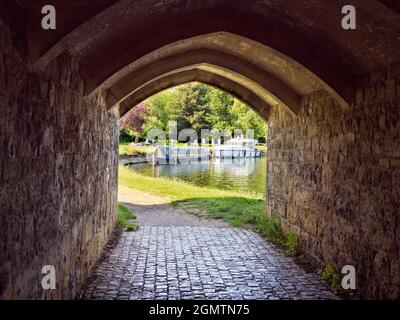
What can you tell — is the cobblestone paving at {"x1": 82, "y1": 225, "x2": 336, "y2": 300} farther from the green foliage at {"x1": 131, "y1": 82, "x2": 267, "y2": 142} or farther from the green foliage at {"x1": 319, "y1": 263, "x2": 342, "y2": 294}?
the green foliage at {"x1": 131, "y1": 82, "x2": 267, "y2": 142}

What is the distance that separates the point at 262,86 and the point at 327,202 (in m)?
2.27

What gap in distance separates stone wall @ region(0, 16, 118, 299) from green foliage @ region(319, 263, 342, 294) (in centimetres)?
284

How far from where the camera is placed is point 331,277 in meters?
5.54

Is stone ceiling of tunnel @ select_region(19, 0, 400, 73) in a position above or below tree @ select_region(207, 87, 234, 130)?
below

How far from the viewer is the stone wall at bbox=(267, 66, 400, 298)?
4.20 metres

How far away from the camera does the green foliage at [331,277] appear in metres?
5.19

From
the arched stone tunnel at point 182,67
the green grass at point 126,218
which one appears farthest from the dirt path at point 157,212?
the arched stone tunnel at point 182,67

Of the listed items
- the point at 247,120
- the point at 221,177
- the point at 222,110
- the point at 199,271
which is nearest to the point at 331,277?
the point at 199,271

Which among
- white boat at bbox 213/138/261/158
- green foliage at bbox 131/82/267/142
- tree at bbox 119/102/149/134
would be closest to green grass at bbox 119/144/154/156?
tree at bbox 119/102/149/134

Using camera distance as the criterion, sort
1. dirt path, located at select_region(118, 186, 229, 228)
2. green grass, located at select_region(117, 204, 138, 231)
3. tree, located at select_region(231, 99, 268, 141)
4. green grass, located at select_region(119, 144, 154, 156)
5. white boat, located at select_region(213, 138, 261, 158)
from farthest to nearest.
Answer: white boat, located at select_region(213, 138, 261, 158) → tree, located at select_region(231, 99, 268, 141) → green grass, located at select_region(119, 144, 154, 156) → dirt path, located at select_region(118, 186, 229, 228) → green grass, located at select_region(117, 204, 138, 231)

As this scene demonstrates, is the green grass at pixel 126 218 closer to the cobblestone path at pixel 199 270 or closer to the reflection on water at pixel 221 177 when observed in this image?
the cobblestone path at pixel 199 270

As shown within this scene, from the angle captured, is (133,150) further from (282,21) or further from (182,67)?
(282,21)

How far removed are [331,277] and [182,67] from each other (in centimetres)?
369

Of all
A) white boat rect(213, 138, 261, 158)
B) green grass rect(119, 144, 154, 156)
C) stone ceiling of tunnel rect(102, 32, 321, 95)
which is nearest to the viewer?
stone ceiling of tunnel rect(102, 32, 321, 95)
